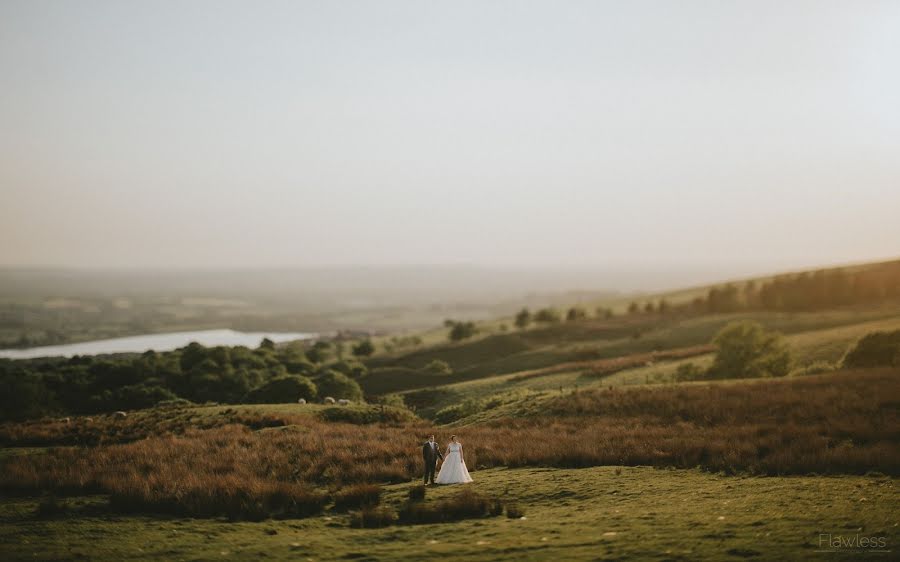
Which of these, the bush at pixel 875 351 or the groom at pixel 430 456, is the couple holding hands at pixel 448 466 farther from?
the bush at pixel 875 351

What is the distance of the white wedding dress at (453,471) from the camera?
22188 mm

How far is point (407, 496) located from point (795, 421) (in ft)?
68.6

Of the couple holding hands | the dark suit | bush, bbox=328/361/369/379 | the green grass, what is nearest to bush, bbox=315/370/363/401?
bush, bbox=328/361/369/379

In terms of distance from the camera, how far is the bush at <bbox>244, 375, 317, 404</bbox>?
60000 millimetres

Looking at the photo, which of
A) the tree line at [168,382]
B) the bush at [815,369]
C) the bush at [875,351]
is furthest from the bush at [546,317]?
the bush at [875,351]

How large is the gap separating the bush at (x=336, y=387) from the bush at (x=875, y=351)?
4846cm

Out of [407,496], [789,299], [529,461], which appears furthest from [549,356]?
[407,496]

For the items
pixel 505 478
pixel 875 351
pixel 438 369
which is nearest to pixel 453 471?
pixel 505 478

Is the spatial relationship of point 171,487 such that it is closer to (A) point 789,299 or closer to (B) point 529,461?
(B) point 529,461

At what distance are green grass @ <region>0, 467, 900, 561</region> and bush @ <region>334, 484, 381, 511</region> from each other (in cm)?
51

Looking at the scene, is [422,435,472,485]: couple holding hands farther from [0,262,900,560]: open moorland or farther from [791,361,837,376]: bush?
[791,361,837,376]: bush

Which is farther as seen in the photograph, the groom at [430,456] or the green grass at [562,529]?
the groom at [430,456]

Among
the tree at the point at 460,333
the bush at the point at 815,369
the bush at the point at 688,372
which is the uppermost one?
the bush at the point at 815,369

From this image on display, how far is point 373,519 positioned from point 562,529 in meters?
5.49
